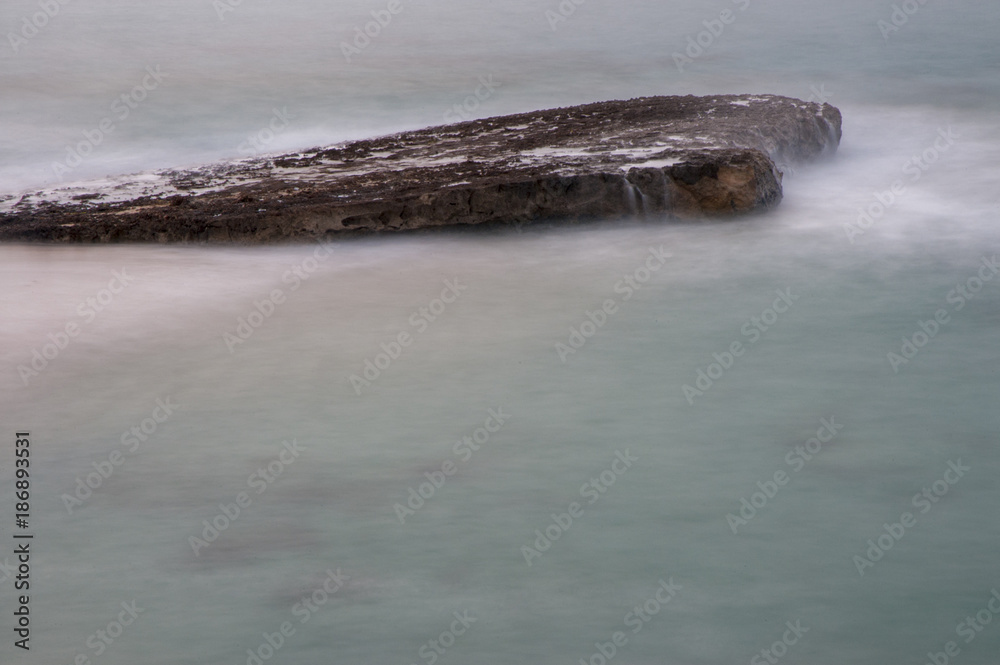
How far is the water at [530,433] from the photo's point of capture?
3.54 metres

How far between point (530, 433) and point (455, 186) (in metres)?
2.79

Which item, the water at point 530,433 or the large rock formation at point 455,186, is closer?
the water at point 530,433

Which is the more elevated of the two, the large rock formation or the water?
the large rock formation

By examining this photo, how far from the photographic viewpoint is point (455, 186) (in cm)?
713

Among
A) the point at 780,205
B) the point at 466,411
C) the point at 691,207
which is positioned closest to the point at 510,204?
the point at 691,207

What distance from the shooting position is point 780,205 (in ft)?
24.3

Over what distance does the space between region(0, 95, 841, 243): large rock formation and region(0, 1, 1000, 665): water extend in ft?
0.69

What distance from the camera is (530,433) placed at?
468 cm

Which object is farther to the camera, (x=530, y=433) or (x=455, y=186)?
(x=455, y=186)

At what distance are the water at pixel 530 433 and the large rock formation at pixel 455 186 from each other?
21cm

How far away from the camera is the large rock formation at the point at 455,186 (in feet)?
23.0

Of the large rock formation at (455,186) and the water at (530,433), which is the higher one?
the large rock formation at (455,186)

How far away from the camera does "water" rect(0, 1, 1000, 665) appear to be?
3545 millimetres

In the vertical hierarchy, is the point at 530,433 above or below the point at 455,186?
below
